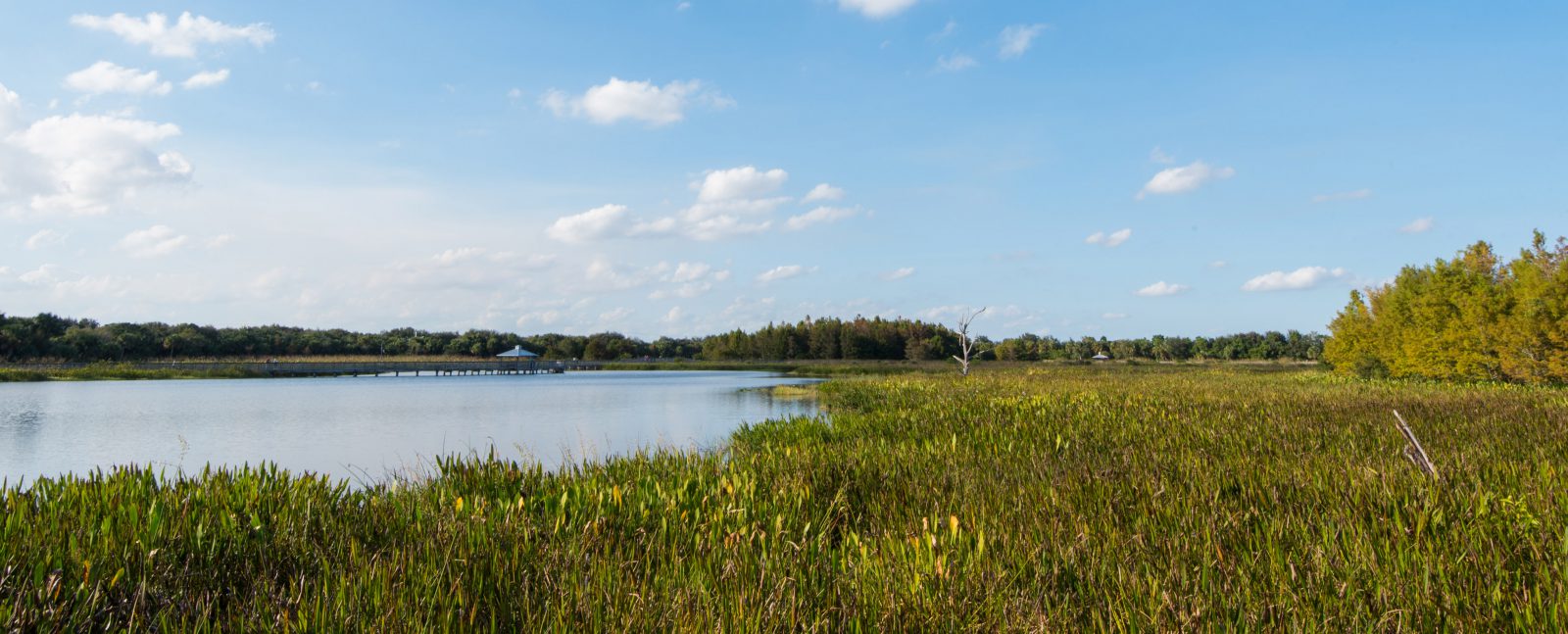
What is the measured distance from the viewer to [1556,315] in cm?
2119

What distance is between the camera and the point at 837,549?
5.08 metres

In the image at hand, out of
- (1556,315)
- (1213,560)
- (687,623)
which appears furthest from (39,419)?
(1556,315)

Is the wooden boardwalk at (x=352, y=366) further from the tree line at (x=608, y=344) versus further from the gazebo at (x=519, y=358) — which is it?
the tree line at (x=608, y=344)

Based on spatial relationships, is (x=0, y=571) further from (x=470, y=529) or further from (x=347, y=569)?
(x=470, y=529)

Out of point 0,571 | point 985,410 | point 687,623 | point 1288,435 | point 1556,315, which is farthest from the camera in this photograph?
point 1556,315

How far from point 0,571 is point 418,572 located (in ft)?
6.31

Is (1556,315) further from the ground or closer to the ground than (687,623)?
further from the ground

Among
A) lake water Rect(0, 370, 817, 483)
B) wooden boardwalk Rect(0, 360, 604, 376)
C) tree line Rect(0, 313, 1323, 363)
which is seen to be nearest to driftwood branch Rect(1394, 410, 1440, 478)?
lake water Rect(0, 370, 817, 483)

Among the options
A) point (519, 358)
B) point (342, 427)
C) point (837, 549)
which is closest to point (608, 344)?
point (519, 358)

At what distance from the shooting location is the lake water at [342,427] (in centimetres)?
1426

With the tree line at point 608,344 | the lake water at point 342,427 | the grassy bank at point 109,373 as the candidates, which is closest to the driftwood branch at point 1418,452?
the lake water at point 342,427

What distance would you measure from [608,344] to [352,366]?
42.9m

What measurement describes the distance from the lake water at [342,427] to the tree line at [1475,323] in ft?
69.3

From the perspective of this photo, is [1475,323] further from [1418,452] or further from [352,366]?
[352,366]
